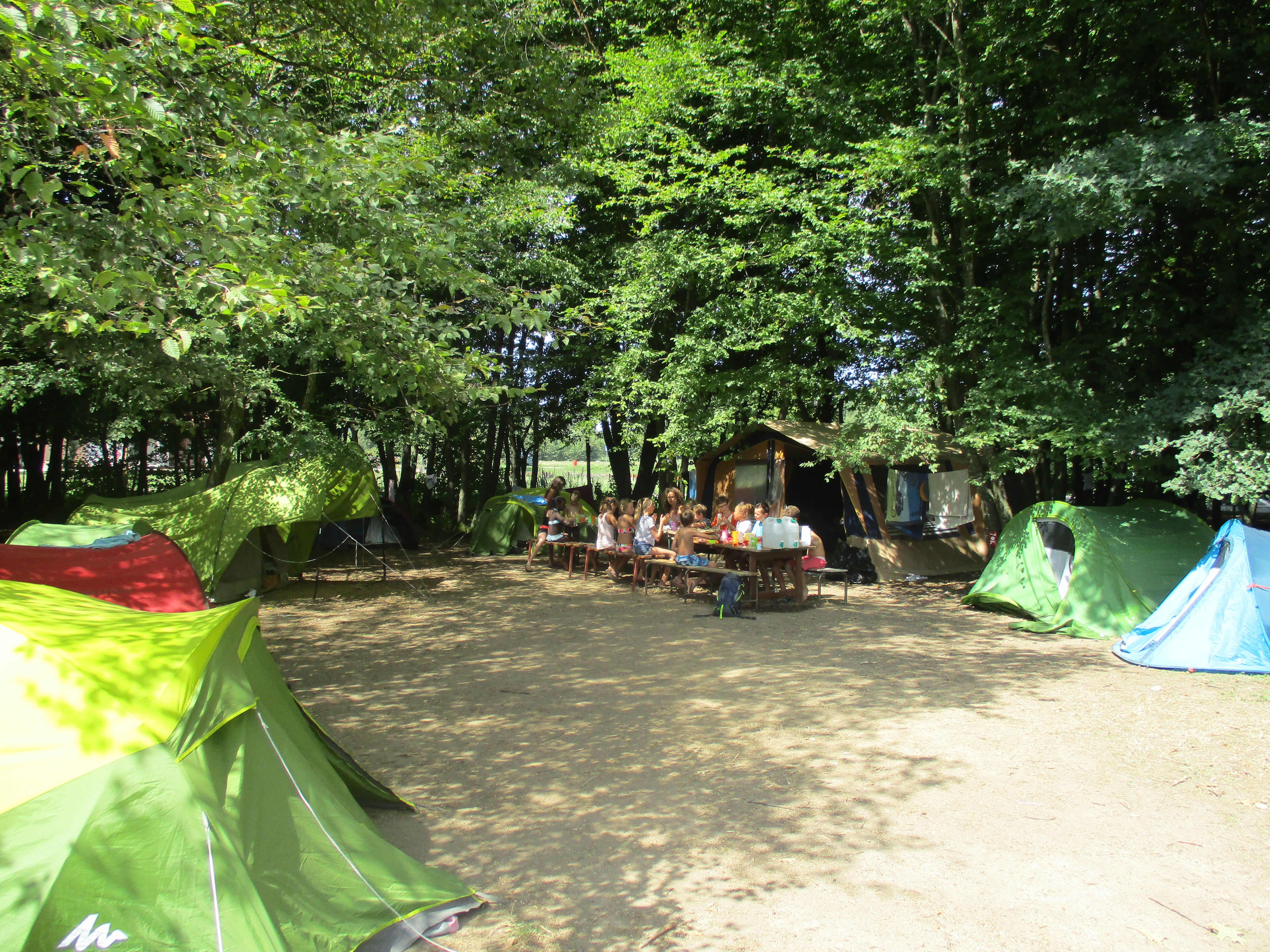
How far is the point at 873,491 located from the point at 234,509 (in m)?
8.54

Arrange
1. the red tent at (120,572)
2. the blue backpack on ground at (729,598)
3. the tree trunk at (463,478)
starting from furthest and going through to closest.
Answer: the tree trunk at (463,478)
the blue backpack on ground at (729,598)
the red tent at (120,572)

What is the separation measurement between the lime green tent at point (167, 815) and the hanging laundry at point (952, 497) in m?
10.2

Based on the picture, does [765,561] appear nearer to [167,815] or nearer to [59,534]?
[59,534]

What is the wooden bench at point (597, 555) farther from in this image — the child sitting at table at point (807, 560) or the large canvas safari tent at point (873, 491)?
the large canvas safari tent at point (873, 491)

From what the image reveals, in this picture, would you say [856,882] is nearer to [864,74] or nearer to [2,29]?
[2,29]

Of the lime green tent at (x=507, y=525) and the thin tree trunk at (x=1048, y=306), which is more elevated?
the thin tree trunk at (x=1048, y=306)

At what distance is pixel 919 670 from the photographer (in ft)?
22.5

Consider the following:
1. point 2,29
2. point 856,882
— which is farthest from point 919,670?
point 2,29

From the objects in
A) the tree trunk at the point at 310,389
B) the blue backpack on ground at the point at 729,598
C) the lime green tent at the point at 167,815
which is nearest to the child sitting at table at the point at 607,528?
the blue backpack on ground at the point at 729,598

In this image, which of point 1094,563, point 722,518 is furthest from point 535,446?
point 1094,563

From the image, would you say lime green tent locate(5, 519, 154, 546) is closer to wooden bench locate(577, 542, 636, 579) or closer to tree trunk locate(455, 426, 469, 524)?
wooden bench locate(577, 542, 636, 579)

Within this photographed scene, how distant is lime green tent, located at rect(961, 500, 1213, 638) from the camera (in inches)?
325

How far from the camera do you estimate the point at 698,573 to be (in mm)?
10977

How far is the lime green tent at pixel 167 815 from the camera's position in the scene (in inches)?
92.3
